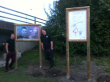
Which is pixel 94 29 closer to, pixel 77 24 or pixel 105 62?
pixel 105 62

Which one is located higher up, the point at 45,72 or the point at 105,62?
the point at 105,62

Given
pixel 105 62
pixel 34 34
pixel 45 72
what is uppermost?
pixel 34 34

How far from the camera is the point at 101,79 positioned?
14.5 feet

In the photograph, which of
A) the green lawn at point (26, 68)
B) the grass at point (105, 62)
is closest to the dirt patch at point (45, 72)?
the green lawn at point (26, 68)

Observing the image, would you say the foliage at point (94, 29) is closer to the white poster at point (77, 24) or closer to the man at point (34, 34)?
the man at point (34, 34)

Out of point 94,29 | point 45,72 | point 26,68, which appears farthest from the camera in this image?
point 94,29

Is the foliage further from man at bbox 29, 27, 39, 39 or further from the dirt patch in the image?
the dirt patch

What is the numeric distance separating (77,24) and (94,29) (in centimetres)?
283

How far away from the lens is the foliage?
656cm

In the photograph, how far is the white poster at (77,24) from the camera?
453cm

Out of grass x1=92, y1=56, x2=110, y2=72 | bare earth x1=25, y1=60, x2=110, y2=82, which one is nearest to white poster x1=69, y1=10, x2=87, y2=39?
bare earth x1=25, y1=60, x2=110, y2=82

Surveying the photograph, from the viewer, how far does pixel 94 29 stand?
7.01 metres

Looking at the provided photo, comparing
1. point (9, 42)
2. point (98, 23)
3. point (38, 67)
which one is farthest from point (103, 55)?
point (9, 42)

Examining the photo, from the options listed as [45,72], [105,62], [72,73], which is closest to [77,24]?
[72,73]
